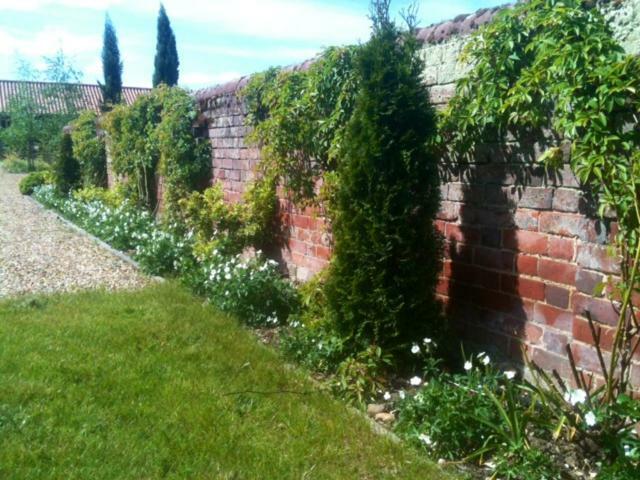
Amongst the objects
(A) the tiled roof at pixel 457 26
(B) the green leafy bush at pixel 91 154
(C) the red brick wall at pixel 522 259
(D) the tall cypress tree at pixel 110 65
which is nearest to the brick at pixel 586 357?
(C) the red brick wall at pixel 522 259

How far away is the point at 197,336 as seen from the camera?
202 inches

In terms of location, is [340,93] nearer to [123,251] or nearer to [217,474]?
[217,474]

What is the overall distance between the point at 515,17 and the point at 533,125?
647mm

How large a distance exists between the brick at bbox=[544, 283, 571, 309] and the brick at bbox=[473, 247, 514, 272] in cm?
31

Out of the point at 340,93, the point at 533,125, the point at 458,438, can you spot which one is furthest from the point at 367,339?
the point at 340,93

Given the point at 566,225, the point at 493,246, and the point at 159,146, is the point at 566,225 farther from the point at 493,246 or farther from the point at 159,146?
the point at 159,146

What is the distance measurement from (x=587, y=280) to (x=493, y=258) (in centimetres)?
74

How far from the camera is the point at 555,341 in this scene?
378 cm

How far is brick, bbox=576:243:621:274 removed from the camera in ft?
11.0

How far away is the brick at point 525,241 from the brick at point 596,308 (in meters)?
0.37

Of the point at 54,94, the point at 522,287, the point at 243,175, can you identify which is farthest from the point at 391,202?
the point at 54,94

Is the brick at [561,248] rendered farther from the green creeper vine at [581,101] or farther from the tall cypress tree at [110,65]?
the tall cypress tree at [110,65]

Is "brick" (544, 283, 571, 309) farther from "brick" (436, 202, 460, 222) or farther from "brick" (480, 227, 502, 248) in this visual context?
"brick" (436, 202, 460, 222)

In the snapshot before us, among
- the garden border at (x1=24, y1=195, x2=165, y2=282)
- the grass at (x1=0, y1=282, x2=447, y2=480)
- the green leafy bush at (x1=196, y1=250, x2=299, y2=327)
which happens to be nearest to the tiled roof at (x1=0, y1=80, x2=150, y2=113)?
the garden border at (x1=24, y1=195, x2=165, y2=282)
